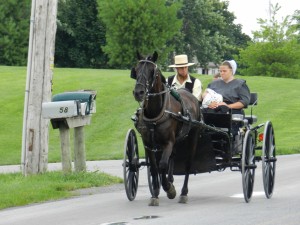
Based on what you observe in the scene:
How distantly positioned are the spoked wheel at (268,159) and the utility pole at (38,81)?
430 centimetres

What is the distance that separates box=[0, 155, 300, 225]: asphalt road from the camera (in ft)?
37.5

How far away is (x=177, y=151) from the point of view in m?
14.0

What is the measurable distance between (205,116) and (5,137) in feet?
64.6

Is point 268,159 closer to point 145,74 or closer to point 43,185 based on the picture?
point 145,74

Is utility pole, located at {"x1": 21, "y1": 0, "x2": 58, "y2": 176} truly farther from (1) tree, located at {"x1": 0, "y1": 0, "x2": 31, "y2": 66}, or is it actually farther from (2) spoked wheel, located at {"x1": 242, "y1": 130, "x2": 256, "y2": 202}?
(1) tree, located at {"x1": 0, "y1": 0, "x2": 31, "y2": 66}

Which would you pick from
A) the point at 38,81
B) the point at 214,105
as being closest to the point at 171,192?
the point at 214,105

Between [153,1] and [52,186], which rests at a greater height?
[153,1]

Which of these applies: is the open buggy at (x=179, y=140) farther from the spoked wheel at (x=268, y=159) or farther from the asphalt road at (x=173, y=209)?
the asphalt road at (x=173, y=209)

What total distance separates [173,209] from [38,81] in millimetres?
5146

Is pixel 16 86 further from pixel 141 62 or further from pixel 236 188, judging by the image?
pixel 141 62

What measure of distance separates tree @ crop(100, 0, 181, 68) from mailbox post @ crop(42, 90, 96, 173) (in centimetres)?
5116

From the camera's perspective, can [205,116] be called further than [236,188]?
No

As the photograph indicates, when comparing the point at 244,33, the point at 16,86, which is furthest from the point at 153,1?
the point at 244,33

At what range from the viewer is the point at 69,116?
16.6 meters
